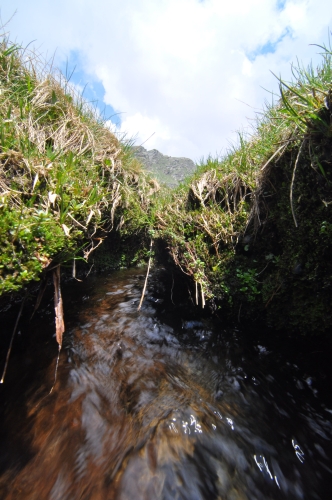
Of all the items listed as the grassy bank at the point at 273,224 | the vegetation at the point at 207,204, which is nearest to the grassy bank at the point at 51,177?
the vegetation at the point at 207,204

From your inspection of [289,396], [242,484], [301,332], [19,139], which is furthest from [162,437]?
[19,139]

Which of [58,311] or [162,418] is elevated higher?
[58,311]

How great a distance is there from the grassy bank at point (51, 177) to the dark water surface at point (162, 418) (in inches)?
37.5

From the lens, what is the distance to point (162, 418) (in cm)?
191

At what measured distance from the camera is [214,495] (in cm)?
150

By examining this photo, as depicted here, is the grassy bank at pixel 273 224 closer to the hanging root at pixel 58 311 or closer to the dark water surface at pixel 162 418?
the dark water surface at pixel 162 418

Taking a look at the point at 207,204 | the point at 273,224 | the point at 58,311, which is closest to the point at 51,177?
the point at 58,311

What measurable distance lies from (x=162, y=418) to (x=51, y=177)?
→ 8.69ft

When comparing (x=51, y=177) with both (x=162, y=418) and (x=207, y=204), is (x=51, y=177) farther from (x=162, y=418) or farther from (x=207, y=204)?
(x=162, y=418)

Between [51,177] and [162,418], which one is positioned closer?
[162,418]

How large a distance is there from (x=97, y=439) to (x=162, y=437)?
0.46m

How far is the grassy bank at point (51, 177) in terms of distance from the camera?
2.08 m

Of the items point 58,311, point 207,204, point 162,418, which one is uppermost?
point 207,204

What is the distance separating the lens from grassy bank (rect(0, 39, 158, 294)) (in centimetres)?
208
